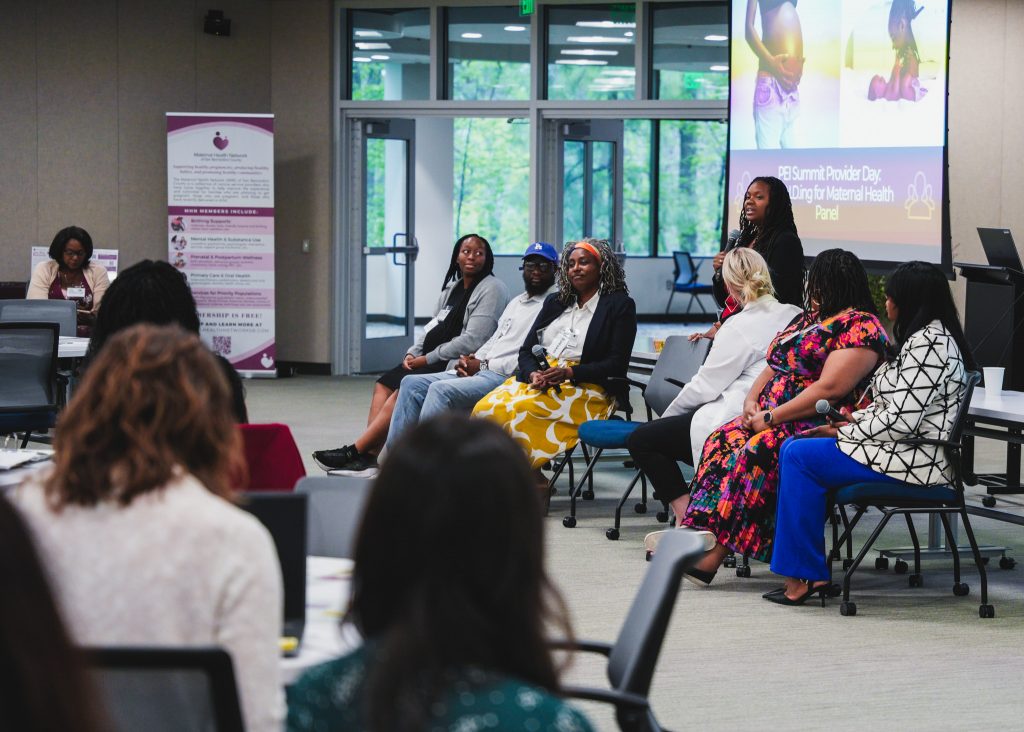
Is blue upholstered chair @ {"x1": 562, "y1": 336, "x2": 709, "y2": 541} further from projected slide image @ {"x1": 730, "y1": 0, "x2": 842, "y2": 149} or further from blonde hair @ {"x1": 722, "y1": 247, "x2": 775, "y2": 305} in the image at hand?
projected slide image @ {"x1": 730, "y1": 0, "x2": 842, "y2": 149}

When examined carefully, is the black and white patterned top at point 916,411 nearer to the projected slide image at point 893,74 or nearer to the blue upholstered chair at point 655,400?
the blue upholstered chair at point 655,400

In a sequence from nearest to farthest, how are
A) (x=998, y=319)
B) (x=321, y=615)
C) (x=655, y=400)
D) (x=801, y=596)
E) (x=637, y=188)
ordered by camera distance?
(x=321, y=615), (x=801, y=596), (x=655, y=400), (x=998, y=319), (x=637, y=188)

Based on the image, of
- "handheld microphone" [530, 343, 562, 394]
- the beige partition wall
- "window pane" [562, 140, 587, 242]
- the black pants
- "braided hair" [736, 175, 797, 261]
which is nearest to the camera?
the black pants

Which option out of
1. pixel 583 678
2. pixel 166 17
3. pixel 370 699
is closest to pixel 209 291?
pixel 166 17

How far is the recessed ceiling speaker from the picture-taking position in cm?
1218

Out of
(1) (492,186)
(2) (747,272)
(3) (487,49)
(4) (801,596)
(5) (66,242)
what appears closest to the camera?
(4) (801,596)

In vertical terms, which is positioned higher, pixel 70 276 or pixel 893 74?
pixel 893 74

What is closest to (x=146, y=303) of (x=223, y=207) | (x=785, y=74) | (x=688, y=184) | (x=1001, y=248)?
(x=1001, y=248)

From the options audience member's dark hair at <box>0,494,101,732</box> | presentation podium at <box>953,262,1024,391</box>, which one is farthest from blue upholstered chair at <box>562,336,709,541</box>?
audience member's dark hair at <box>0,494,101,732</box>

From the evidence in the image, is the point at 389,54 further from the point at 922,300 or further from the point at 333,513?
the point at 333,513

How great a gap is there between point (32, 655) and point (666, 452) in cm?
507

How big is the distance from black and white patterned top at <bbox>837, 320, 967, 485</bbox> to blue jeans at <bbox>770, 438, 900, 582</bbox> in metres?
0.06

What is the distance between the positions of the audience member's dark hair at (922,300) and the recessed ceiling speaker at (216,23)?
28.1 feet

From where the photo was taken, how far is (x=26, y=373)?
668 cm
